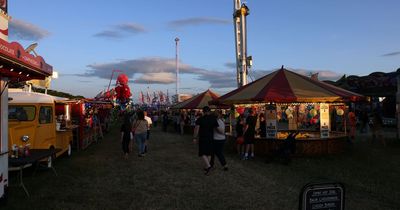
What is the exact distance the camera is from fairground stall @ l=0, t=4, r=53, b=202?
642 cm

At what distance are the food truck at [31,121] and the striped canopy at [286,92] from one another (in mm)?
7342

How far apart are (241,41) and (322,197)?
24927 millimetres

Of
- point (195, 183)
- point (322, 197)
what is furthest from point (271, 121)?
point (322, 197)

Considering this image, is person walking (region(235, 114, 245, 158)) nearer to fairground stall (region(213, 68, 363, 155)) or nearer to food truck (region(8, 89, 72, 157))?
fairground stall (region(213, 68, 363, 155))

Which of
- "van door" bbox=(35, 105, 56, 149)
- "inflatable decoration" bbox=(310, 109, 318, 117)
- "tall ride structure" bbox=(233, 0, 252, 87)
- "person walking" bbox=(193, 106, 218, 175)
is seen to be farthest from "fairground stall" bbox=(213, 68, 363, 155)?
"tall ride structure" bbox=(233, 0, 252, 87)

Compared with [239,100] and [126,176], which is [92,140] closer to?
[239,100]

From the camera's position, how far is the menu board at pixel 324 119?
1516 cm

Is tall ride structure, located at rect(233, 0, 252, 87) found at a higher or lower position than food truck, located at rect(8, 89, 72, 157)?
higher

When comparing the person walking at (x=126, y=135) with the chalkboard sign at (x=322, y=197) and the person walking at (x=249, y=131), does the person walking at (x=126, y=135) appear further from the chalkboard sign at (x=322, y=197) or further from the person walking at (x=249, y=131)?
the chalkboard sign at (x=322, y=197)

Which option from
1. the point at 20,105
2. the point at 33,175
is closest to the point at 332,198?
the point at 33,175

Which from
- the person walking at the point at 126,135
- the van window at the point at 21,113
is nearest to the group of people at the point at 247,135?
the person walking at the point at 126,135

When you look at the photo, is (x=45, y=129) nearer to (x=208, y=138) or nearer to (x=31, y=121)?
(x=31, y=121)

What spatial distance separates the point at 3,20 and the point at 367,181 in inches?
346

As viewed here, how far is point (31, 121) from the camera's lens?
11211mm
